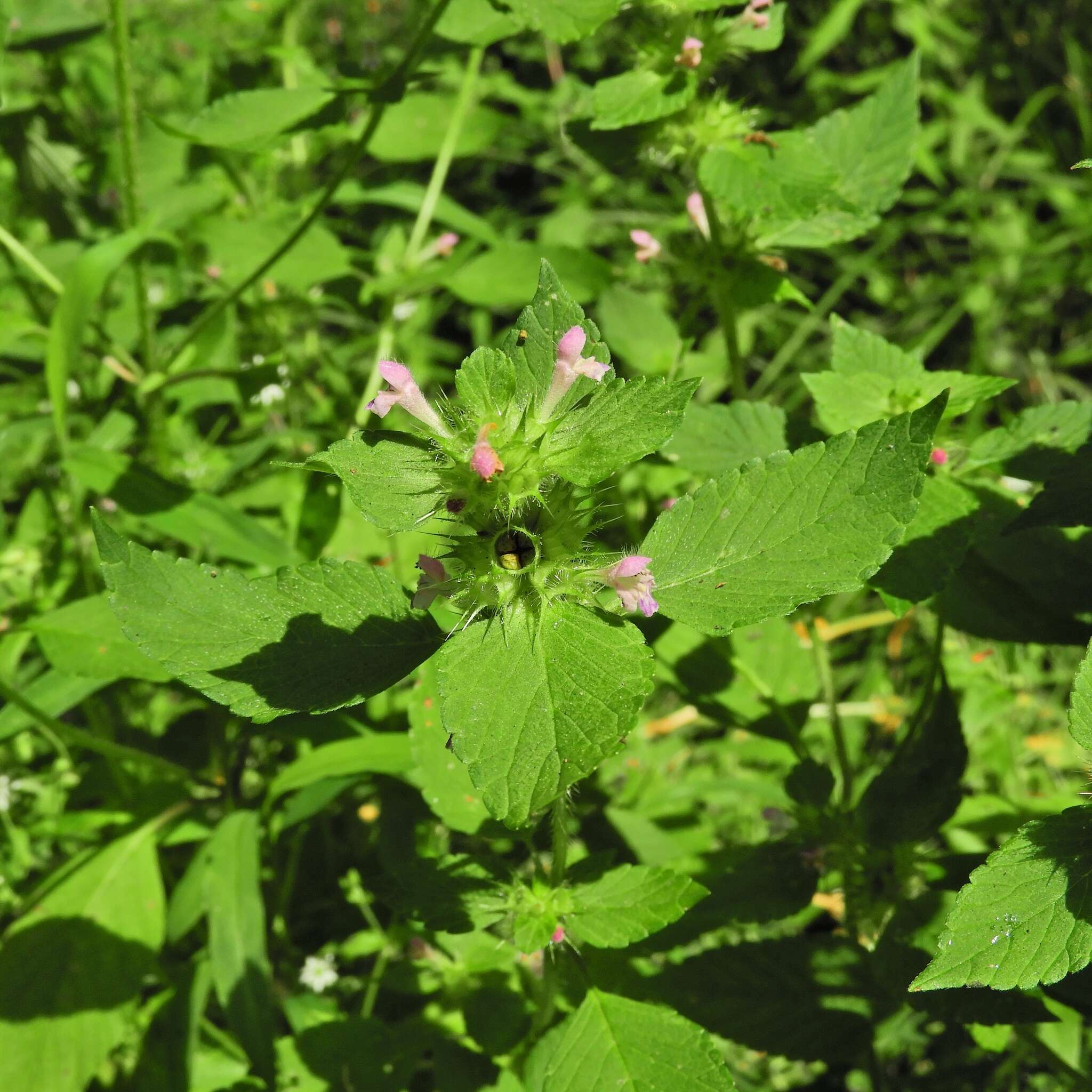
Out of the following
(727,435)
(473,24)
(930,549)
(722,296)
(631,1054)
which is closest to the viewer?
(631,1054)

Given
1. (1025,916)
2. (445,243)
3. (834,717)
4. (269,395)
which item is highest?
(445,243)

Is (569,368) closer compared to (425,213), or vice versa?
(569,368)

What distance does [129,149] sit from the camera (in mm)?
2070

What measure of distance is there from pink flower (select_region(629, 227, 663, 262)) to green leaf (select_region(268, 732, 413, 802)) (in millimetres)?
1027

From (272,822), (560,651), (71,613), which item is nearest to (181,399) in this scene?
(71,613)

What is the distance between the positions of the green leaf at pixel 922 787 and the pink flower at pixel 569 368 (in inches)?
36.7

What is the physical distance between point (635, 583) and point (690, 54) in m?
1.06

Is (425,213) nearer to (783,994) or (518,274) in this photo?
(518,274)

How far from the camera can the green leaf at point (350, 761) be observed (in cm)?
186

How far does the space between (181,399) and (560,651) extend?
6.13 ft

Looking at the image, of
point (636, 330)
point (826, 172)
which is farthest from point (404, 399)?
point (636, 330)

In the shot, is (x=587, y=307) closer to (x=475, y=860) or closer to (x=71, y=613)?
(x=71, y=613)

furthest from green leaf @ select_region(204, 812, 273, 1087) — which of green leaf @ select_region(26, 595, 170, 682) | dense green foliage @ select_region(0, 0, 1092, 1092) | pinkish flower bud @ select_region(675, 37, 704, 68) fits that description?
pinkish flower bud @ select_region(675, 37, 704, 68)

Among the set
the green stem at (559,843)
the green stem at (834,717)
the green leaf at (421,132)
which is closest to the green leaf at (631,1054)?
the green stem at (559,843)
